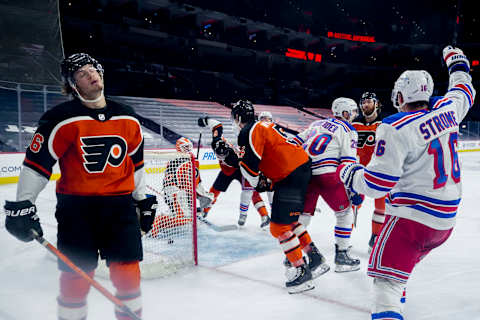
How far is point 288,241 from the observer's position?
2695 mm

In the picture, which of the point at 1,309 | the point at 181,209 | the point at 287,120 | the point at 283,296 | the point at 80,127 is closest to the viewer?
the point at 80,127

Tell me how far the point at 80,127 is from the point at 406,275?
1.45m

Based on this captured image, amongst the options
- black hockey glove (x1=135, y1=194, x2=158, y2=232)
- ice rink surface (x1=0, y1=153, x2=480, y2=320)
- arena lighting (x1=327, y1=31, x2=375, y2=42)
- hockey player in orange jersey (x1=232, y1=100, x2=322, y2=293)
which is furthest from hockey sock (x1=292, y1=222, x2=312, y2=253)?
arena lighting (x1=327, y1=31, x2=375, y2=42)

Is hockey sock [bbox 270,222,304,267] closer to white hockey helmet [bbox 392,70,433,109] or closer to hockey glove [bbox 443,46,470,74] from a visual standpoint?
white hockey helmet [bbox 392,70,433,109]

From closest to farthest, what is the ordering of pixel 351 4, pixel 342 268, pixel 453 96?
1. pixel 453 96
2. pixel 342 268
3. pixel 351 4

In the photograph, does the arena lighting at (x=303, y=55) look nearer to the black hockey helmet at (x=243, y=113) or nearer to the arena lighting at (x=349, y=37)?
the arena lighting at (x=349, y=37)

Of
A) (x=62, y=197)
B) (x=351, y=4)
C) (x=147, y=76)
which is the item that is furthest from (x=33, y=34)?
(x=351, y=4)

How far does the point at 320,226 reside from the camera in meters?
4.72

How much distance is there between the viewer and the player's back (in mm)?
3121

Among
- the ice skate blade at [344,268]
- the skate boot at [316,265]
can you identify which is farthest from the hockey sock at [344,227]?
the skate boot at [316,265]

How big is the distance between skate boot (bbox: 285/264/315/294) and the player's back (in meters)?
0.82

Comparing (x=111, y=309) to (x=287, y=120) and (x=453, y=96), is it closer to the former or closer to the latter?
(x=453, y=96)

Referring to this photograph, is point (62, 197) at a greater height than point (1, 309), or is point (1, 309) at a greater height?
point (62, 197)

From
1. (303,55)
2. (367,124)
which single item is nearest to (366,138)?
(367,124)
